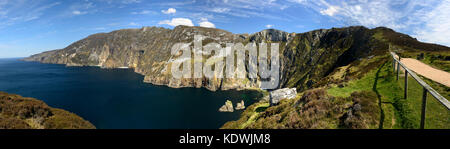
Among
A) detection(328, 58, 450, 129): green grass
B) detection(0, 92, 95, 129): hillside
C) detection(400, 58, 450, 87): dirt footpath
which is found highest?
detection(400, 58, 450, 87): dirt footpath

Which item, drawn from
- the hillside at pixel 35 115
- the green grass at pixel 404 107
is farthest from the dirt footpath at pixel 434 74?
the hillside at pixel 35 115

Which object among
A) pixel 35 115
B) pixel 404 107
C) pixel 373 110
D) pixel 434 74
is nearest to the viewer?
pixel 404 107

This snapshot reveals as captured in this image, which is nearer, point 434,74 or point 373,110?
point 373,110

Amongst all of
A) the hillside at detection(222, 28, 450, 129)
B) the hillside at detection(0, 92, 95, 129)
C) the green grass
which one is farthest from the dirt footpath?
the hillside at detection(0, 92, 95, 129)

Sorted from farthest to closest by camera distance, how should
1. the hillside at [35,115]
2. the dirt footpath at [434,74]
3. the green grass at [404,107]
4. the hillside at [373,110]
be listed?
the dirt footpath at [434,74], the hillside at [35,115], the hillside at [373,110], the green grass at [404,107]

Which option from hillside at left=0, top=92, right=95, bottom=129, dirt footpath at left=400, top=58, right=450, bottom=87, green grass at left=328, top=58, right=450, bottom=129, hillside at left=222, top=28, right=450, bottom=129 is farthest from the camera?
dirt footpath at left=400, top=58, right=450, bottom=87

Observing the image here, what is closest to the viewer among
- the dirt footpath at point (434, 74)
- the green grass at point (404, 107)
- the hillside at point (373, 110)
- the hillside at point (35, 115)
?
the green grass at point (404, 107)

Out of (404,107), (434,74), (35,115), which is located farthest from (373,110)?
(35,115)

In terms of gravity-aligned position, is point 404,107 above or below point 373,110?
above

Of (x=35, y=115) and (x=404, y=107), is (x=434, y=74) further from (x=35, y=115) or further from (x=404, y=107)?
(x=35, y=115)

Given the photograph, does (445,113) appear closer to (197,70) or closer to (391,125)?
(391,125)

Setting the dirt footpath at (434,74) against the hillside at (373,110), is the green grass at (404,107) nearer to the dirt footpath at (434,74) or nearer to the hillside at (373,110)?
the hillside at (373,110)

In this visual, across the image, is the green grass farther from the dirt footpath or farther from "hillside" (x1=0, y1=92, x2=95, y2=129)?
"hillside" (x1=0, y1=92, x2=95, y2=129)
